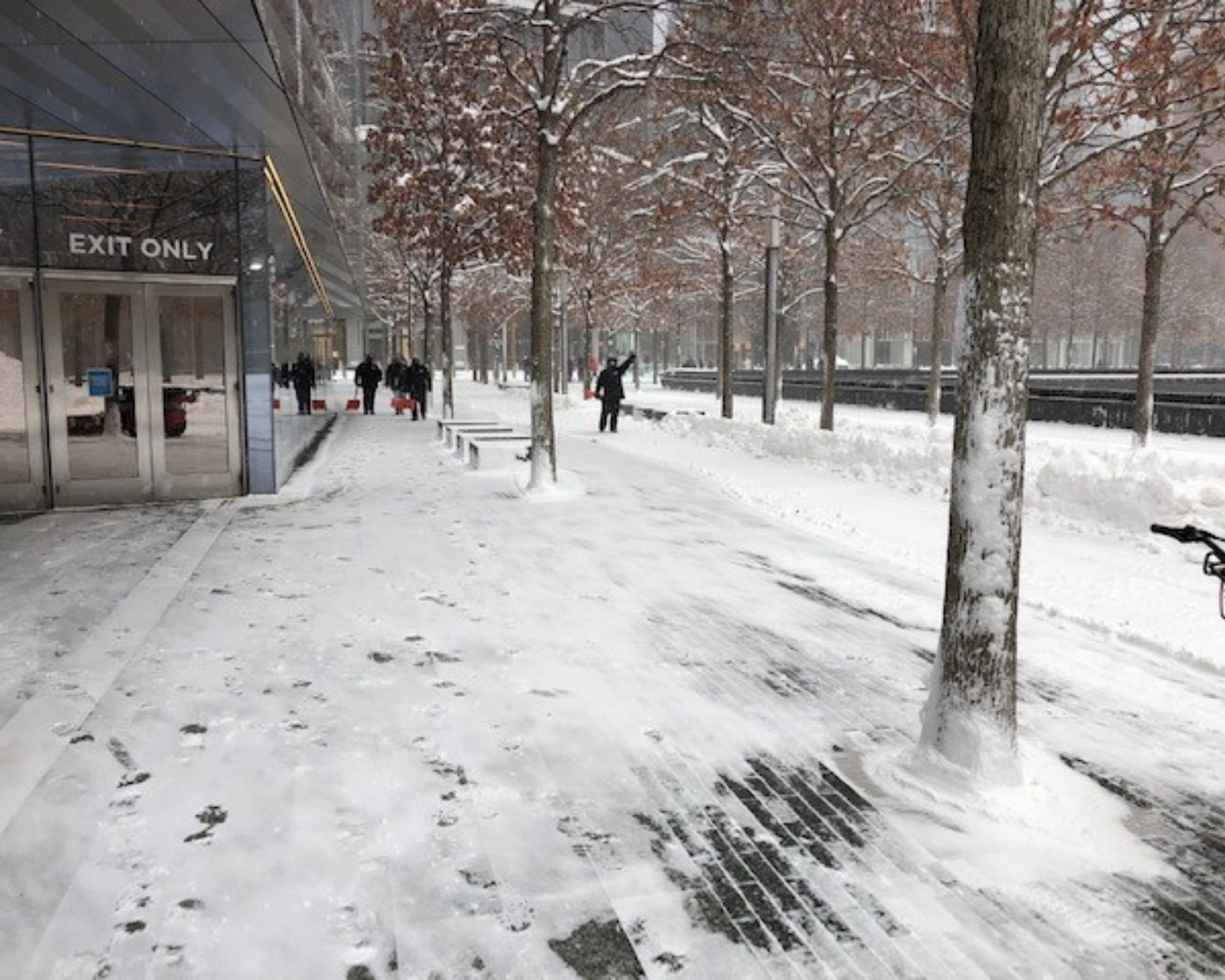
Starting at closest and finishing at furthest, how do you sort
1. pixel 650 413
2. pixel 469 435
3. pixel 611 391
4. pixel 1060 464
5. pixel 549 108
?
pixel 1060 464, pixel 549 108, pixel 469 435, pixel 611 391, pixel 650 413

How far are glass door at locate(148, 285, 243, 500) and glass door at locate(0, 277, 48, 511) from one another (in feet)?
3.90

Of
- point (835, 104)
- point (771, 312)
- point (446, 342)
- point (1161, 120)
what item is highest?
point (835, 104)

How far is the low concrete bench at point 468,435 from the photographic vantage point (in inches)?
652

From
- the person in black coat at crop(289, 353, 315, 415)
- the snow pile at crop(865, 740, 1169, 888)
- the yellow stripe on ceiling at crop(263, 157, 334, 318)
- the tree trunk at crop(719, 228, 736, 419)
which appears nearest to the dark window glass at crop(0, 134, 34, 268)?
the yellow stripe on ceiling at crop(263, 157, 334, 318)

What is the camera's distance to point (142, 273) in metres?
11.2

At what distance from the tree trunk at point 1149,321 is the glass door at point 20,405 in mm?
16881

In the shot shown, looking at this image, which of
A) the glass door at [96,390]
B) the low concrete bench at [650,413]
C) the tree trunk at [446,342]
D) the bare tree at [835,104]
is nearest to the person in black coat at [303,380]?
the tree trunk at [446,342]

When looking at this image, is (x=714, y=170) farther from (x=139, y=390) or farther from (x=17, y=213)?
(x=17, y=213)

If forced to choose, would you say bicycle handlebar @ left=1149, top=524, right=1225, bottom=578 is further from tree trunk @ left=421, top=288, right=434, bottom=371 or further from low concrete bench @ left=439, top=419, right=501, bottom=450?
tree trunk @ left=421, top=288, right=434, bottom=371

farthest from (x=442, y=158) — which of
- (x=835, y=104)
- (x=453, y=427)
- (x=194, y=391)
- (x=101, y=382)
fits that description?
(x=101, y=382)

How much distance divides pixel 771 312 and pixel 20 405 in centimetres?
1504

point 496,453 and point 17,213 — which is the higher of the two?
point 17,213

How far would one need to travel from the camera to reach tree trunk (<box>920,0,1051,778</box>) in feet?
13.2

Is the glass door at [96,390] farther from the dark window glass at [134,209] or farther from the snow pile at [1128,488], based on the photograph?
the snow pile at [1128,488]
